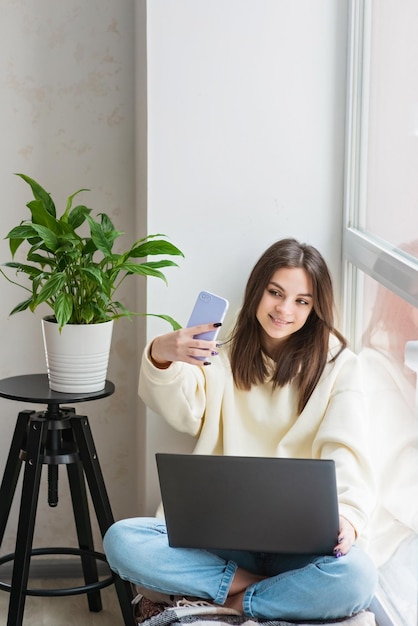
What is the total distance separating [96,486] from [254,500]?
58cm

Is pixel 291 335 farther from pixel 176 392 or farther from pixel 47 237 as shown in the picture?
pixel 47 237

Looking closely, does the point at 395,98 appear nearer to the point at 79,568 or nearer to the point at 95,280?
the point at 95,280

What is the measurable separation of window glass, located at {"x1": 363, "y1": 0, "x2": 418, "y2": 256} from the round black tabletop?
2.48 ft

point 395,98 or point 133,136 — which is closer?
point 395,98

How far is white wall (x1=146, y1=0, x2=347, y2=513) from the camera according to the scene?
2297 mm

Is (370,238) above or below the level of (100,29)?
below

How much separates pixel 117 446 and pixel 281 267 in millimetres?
888

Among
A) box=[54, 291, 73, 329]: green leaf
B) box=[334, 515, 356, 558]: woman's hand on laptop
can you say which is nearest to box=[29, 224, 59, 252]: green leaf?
box=[54, 291, 73, 329]: green leaf

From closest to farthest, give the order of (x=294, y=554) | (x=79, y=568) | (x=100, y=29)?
(x=294, y=554)
(x=100, y=29)
(x=79, y=568)

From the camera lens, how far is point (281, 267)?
219 cm

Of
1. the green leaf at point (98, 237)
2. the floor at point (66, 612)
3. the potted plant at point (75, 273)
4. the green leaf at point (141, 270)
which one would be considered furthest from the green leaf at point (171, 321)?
the floor at point (66, 612)

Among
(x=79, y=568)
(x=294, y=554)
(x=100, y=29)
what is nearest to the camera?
(x=294, y=554)

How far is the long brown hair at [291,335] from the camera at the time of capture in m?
2.21

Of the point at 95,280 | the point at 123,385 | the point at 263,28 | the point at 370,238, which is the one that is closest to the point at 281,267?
the point at 370,238
